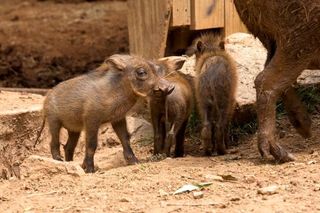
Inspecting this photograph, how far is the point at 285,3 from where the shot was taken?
6.39 m

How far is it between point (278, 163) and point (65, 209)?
5.60 feet

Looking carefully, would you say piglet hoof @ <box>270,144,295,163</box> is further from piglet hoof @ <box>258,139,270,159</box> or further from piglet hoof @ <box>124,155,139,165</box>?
piglet hoof @ <box>124,155,139,165</box>

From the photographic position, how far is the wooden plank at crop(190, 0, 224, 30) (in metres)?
8.77

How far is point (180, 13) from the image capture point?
8664 mm

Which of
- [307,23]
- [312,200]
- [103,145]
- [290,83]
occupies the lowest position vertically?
[103,145]

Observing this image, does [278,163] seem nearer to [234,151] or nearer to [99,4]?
[234,151]

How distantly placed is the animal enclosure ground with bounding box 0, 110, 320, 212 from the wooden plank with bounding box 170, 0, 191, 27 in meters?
1.92

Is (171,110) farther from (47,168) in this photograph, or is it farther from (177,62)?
(47,168)

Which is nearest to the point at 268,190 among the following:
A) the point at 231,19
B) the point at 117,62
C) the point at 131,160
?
the point at 131,160

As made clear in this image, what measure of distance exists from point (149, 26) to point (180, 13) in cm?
33

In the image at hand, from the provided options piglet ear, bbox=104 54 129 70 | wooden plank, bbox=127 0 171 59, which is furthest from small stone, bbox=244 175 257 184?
wooden plank, bbox=127 0 171 59

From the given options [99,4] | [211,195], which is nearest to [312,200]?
[211,195]

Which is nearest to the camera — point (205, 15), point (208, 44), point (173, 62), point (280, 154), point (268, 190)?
point (268, 190)

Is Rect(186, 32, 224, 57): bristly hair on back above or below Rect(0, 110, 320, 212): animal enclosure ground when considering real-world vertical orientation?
above
